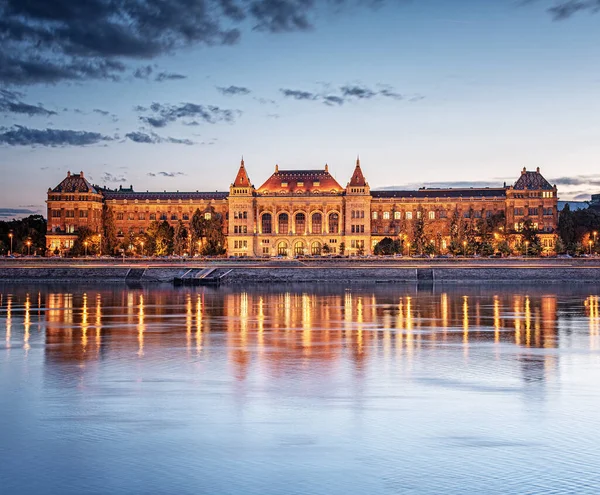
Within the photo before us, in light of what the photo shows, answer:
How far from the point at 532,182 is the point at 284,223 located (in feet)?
147

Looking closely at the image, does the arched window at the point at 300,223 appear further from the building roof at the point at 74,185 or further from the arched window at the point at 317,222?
the building roof at the point at 74,185

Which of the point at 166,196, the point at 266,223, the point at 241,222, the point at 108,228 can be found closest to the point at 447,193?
the point at 266,223

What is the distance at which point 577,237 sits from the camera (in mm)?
139875

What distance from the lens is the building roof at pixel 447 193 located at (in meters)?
154

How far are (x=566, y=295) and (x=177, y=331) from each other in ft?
134

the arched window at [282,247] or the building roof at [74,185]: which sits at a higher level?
the building roof at [74,185]

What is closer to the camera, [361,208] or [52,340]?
[52,340]

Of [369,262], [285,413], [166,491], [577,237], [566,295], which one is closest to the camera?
[166,491]

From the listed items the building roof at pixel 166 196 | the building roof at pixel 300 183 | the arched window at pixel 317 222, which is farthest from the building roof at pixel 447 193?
the building roof at pixel 166 196

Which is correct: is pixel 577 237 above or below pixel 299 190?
below

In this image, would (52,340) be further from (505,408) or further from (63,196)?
(63,196)

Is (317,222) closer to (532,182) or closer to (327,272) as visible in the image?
(532,182)

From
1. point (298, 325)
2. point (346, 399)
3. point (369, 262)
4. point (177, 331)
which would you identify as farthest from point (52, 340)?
point (369, 262)

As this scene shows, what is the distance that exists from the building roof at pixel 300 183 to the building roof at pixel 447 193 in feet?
29.8
